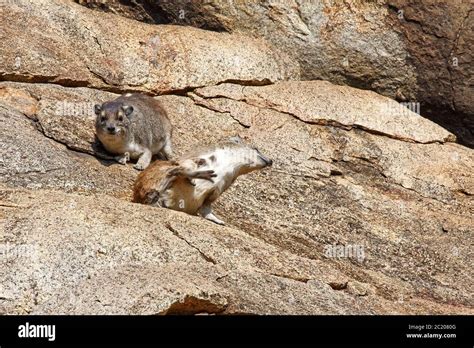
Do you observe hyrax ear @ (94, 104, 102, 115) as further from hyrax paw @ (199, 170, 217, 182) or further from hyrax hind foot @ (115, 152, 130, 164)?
hyrax paw @ (199, 170, 217, 182)

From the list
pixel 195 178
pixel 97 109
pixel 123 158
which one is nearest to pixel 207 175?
pixel 195 178

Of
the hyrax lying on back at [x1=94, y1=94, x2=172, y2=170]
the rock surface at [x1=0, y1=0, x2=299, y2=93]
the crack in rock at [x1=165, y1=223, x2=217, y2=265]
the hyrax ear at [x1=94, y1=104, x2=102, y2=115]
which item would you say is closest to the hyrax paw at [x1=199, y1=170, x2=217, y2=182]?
the crack in rock at [x1=165, y1=223, x2=217, y2=265]

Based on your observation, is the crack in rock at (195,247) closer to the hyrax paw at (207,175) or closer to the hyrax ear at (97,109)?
the hyrax paw at (207,175)

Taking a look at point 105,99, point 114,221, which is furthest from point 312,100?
point 114,221

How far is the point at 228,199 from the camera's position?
54.9 feet

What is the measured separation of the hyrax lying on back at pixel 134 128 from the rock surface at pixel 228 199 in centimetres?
32

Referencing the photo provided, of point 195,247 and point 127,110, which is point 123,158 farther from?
point 195,247

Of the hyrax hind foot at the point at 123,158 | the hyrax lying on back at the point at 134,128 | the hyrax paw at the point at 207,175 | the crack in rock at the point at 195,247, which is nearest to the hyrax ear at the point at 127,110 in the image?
the hyrax lying on back at the point at 134,128

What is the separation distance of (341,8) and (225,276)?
8.90m

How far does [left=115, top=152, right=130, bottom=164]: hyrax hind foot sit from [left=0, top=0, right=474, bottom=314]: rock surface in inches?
11.8

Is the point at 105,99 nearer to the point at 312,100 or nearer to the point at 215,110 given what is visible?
the point at 215,110

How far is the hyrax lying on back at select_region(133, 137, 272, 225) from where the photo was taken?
15.0 meters

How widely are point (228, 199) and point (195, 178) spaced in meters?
1.61
